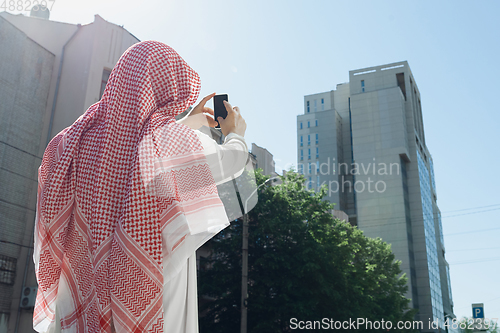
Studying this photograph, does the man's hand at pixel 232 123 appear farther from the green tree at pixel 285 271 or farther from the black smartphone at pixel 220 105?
the green tree at pixel 285 271

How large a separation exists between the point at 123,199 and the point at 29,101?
13.7m

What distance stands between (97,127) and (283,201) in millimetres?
18698

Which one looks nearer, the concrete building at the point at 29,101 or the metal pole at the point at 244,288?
the concrete building at the point at 29,101

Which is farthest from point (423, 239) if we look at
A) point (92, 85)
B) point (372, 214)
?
point (92, 85)

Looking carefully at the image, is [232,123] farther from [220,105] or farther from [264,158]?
[264,158]

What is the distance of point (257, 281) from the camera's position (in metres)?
18.0

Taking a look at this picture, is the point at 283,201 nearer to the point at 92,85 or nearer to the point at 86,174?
the point at 92,85

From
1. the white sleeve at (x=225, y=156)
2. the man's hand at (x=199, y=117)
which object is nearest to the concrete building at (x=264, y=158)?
the man's hand at (x=199, y=117)

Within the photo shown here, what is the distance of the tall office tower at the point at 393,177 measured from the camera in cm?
7425

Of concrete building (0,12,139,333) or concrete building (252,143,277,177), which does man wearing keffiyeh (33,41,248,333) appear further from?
concrete building (252,143,277,177)

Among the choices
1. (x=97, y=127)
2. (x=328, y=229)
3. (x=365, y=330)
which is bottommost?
(x=97, y=127)

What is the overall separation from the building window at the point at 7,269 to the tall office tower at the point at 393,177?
6429 centimetres

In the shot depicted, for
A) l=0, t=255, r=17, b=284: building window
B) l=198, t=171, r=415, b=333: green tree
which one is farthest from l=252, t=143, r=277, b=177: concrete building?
l=0, t=255, r=17, b=284: building window

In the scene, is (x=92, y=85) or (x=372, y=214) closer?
(x=92, y=85)
